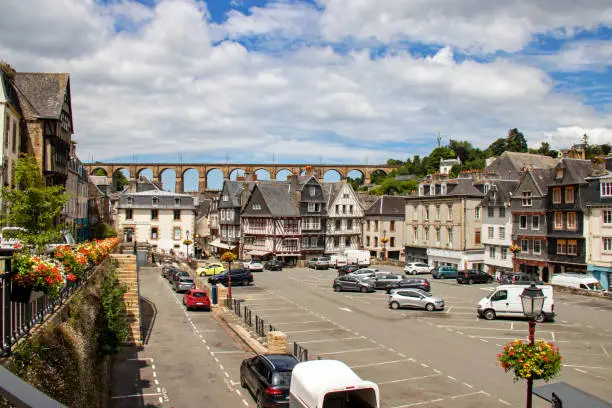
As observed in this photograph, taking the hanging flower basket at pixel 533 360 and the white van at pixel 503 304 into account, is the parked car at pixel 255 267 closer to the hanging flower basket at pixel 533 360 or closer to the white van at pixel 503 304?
the white van at pixel 503 304

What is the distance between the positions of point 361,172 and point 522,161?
3393 inches

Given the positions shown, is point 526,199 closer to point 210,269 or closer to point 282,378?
point 210,269

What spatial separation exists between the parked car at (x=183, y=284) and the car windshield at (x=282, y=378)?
28371 mm

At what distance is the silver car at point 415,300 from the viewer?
1284 inches

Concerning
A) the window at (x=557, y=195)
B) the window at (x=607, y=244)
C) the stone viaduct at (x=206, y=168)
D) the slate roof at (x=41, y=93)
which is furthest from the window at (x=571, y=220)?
the stone viaduct at (x=206, y=168)

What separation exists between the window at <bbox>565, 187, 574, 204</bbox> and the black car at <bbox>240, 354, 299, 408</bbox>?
3627 cm

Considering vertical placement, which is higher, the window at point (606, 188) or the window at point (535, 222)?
the window at point (606, 188)

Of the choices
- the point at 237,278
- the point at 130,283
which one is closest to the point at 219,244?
the point at 237,278

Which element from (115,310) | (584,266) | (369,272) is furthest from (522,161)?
(115,310)

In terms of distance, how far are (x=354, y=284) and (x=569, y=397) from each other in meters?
33.0

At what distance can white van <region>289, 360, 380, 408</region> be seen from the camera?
1138 cm

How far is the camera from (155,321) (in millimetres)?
31625

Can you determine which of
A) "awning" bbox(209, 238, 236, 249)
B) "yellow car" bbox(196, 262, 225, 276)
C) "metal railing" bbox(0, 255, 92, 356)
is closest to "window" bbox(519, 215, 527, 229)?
"yellow car" bbox(196, 262, 225, 276)

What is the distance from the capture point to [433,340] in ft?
81.0
